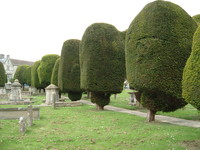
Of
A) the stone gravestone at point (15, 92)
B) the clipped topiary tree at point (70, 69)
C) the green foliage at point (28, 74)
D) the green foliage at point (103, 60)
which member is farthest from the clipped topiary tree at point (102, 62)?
the green foliage at point (28, 74)

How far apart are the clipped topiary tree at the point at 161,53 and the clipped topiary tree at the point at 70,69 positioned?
580 inches

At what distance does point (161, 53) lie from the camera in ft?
39.2

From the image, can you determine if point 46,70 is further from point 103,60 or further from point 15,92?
point 103,60

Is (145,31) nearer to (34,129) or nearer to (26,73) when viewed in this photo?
(34,129)

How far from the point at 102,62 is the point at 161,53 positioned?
793cm

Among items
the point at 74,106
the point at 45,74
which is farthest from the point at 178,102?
the point at 45,74

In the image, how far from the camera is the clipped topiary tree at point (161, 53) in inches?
467

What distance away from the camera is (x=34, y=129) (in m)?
11.4

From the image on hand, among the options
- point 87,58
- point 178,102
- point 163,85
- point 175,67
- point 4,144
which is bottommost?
point 4,144

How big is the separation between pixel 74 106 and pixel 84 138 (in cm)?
1491

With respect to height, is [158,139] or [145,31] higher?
[145,31]

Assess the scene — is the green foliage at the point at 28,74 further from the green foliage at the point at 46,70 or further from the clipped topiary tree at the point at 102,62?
the clipped topiary tree at the point at 102,62

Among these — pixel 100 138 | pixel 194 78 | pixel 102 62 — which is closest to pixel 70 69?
pixel 102 62

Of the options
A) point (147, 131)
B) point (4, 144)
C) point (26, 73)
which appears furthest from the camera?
point (26, 73)
